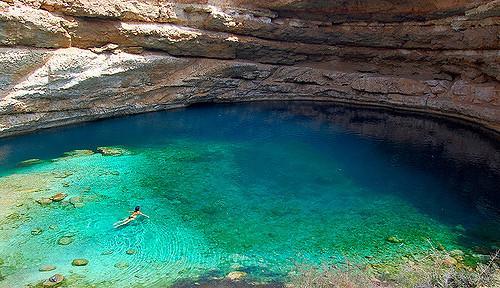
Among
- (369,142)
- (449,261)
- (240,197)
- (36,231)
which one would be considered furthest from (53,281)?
(369,142)

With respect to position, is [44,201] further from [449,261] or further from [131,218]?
[449,261]

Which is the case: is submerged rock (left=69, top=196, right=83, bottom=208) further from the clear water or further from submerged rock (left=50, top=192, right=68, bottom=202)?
submerged rock (left=50, top=192, right=68, bottom=202)

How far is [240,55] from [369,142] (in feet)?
31.6

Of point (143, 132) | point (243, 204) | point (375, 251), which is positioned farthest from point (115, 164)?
point (375, 251)

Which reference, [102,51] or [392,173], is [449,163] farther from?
[102,51]

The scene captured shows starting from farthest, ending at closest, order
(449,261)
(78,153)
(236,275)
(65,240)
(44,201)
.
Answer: (78,153) → (44,201) → (65,240) → (449,261) → (236,275)

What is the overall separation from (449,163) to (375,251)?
27.4ft

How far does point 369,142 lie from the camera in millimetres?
20156

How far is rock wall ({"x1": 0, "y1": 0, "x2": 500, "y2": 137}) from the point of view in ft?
60.6

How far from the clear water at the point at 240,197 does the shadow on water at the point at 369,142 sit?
0.27 ft

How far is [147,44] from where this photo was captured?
21.5 m

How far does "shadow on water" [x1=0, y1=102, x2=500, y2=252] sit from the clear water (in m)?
0.08

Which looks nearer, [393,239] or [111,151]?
[393,239]

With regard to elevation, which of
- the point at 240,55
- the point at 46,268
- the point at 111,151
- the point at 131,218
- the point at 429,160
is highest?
the point at 240,55
